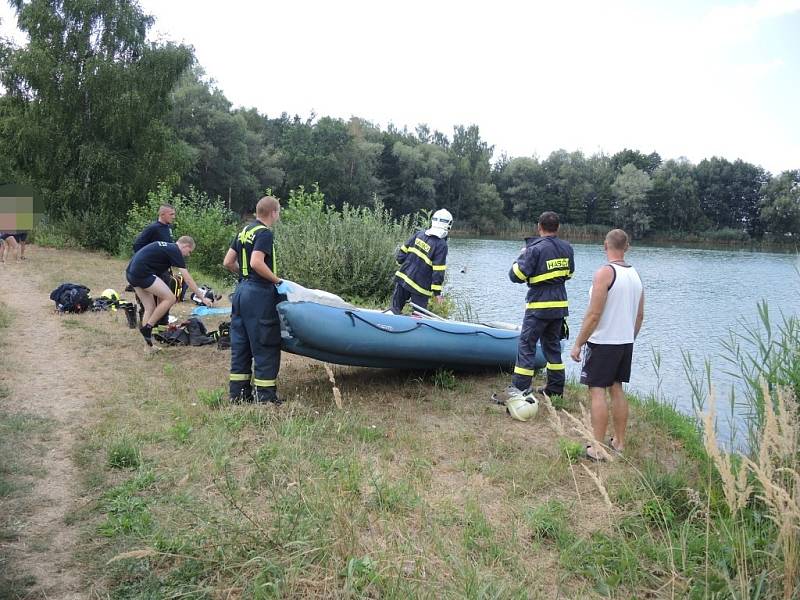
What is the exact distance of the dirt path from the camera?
251 centimetres

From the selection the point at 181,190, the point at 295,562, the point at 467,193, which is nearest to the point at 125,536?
the point at 295,562

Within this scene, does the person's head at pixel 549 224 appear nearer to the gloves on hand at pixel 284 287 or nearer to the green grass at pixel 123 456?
the gloves on hand at pixel 284 287

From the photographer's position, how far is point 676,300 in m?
15.4

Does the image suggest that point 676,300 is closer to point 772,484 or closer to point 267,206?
point 267,206

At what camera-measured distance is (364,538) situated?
9.53 feet

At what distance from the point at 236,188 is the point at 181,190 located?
5383mm

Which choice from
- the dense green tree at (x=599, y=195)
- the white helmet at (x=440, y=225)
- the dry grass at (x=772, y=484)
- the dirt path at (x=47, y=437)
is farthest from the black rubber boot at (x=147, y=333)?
the dense green tree at (x=599, y=195)

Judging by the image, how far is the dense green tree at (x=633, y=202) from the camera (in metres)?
43.2

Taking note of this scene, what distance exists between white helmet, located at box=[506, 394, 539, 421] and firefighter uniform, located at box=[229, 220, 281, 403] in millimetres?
1837

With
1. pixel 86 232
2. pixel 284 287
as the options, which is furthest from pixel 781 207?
pixel 284 287

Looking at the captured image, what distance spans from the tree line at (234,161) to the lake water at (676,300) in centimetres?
388

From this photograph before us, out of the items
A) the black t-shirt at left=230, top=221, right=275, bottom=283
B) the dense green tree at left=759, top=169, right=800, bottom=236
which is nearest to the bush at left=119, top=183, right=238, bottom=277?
the black t-shirt at left=230, top=221, right=275, bottom=283

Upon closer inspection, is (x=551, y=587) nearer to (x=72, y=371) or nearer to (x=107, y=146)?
(x=72, y=371)

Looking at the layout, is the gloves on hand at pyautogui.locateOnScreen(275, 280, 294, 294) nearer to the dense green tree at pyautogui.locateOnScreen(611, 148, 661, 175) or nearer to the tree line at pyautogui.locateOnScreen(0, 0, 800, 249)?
the tree line at pyautogui.locateOnScreen(0, 0, 800, 249)
